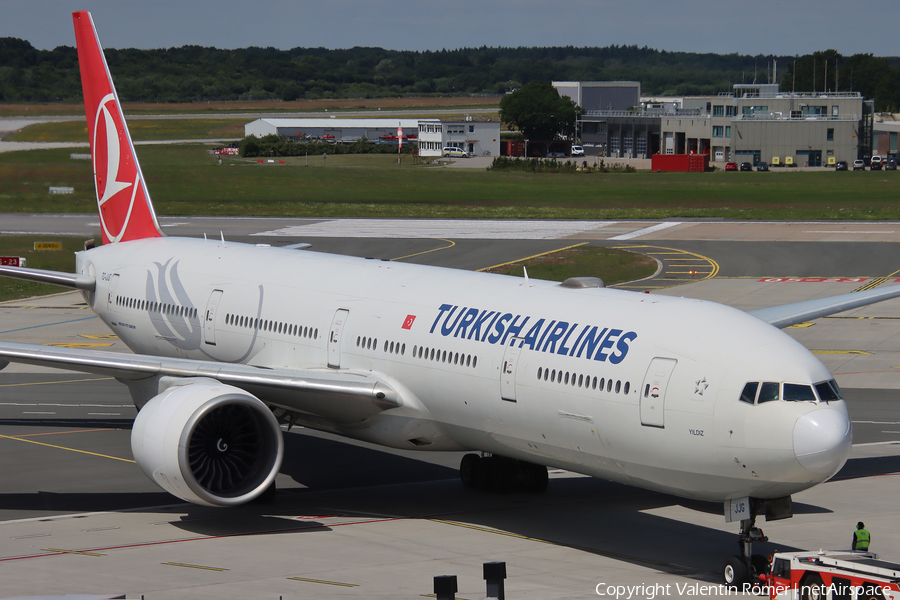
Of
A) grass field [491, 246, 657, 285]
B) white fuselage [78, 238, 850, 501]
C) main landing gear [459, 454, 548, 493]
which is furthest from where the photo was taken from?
grass field [491, 246, 657, 285]

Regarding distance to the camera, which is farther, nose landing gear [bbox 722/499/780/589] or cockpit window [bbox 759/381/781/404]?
nose landing gear [bbox 722/499/780/589]

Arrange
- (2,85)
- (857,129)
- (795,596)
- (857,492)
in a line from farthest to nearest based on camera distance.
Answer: (857,129)
(2,85)
(857,492)
(795,596)

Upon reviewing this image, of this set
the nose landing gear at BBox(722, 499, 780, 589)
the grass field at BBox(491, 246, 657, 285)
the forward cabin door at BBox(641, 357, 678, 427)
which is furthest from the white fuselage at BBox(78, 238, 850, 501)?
the grass field at BBox(491, 246, 657, 285)

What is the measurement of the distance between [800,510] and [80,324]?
37.4 m

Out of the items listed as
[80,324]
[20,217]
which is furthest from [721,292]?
[20,217]

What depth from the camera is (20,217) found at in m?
92.2

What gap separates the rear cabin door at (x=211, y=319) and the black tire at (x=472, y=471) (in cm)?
784

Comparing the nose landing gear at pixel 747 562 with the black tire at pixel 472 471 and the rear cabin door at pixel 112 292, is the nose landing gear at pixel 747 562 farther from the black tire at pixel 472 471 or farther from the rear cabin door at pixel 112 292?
the rear cabin door at pixel 112 292

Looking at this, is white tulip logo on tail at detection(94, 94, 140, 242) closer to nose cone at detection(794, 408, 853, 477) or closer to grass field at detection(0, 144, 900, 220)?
nose cone at detection(794, 408, 853, 477)

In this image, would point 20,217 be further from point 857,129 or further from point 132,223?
point 857,129

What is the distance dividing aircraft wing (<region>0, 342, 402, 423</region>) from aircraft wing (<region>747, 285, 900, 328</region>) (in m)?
10.0

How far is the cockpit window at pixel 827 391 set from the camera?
710 inches

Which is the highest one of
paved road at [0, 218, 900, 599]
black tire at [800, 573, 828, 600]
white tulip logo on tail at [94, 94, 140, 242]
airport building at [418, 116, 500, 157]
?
airport building at [418, 116, 500, 157]

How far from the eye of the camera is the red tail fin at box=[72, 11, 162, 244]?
36.2 meters
